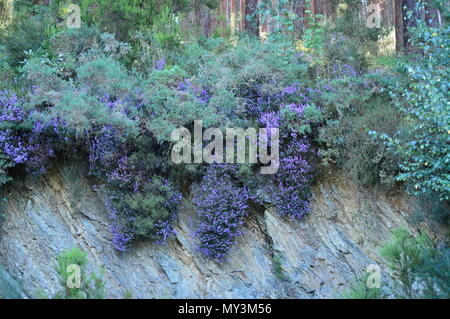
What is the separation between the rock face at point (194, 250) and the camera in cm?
716

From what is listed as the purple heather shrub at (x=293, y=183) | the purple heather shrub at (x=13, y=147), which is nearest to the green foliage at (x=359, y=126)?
the purple heather shrub at (x=293, y=183)

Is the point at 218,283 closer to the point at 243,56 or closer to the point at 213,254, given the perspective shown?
the point at 213,254

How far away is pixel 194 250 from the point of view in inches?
291

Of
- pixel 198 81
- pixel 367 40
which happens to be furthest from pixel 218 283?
pixel 367 40

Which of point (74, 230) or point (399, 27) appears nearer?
point (74, 230)

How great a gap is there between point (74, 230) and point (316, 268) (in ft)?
11.6

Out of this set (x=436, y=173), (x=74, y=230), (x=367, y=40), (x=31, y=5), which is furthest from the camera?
(x=31, y=5)

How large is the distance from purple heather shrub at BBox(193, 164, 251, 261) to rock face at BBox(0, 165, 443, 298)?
0.69 feet

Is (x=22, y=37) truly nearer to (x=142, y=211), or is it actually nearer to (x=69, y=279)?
(x=142, y=211)

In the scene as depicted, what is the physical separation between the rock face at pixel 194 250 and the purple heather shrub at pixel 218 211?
209 millimetres

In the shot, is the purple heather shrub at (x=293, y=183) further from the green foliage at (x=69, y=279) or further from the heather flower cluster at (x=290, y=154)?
the green foliage at (x=69, y=279)

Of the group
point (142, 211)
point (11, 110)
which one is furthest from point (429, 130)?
point (11, 110)

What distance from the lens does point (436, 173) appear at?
6.93 metres

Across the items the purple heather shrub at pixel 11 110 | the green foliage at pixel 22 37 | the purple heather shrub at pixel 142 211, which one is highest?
the green foliage at pixel 22 37
